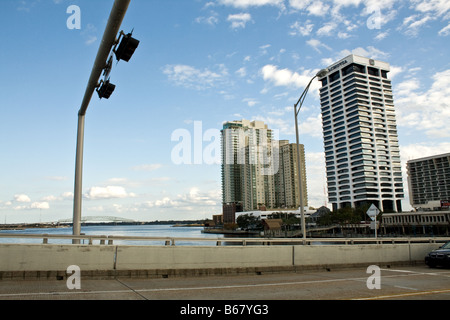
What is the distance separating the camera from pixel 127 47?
8.11 m

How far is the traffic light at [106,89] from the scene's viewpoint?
1061 cm

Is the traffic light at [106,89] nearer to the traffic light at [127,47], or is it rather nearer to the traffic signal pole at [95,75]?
the traffic signal pole at [95,75]

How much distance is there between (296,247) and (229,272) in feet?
12.1

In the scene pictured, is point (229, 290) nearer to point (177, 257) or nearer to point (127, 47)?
point (177, 257)

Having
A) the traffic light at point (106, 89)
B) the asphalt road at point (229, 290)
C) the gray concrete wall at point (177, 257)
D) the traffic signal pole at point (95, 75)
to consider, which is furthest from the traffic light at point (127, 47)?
the gray concrete wall at point (177, 257)

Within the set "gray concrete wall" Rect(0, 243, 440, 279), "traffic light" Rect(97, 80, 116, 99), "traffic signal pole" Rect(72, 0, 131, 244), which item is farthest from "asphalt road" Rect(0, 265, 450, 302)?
"traffic light" Rect(97, 80, 116, 99)

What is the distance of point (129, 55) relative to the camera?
822 centimetres

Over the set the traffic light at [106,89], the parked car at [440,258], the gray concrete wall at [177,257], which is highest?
the traffic light at [106,89]

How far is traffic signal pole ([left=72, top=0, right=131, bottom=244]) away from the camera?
309 inches

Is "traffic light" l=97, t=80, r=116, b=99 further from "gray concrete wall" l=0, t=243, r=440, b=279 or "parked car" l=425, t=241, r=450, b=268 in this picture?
"parked car" l=425, t=241, r=450, b=268

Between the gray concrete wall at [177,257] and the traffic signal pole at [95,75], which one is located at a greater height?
the traffic signal pole at [95,75]

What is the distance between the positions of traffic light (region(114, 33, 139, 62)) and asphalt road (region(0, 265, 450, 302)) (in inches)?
223

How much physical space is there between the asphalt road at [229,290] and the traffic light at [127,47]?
18.6ft
